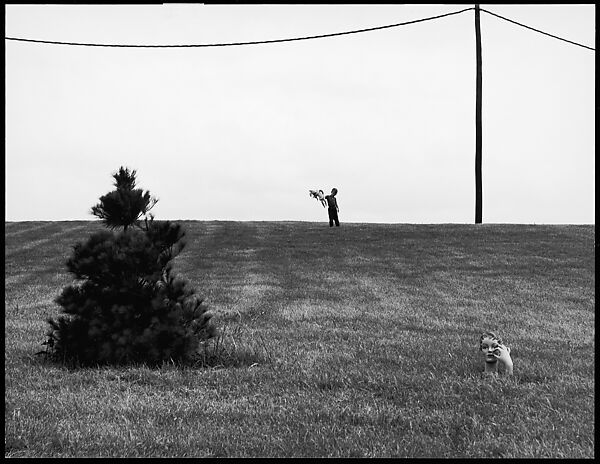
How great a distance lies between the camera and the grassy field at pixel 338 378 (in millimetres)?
5777

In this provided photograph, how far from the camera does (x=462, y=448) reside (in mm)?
5621

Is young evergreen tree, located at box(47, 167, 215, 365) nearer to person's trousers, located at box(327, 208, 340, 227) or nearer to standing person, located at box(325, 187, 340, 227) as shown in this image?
standing person, located at box(325, 187, 340, 227)

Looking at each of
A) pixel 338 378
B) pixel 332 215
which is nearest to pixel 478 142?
pixel 332 215

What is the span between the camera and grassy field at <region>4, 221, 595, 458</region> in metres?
5.78

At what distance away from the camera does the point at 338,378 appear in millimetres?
7977

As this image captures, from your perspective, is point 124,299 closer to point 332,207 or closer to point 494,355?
point 494,355

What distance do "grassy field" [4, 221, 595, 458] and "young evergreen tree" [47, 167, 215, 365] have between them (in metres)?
0.35

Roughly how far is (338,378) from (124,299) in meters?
2.76

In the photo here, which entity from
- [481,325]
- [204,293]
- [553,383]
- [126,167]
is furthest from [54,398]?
[204,293]

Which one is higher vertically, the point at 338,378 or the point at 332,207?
the point at 332,207

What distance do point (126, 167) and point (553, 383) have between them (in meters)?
5.45

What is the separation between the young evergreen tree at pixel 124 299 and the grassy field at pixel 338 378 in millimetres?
353

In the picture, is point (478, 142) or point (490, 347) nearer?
point (490, 347)

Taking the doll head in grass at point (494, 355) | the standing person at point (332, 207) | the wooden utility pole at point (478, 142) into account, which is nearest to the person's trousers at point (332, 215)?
the standing person at point (332, 207)
